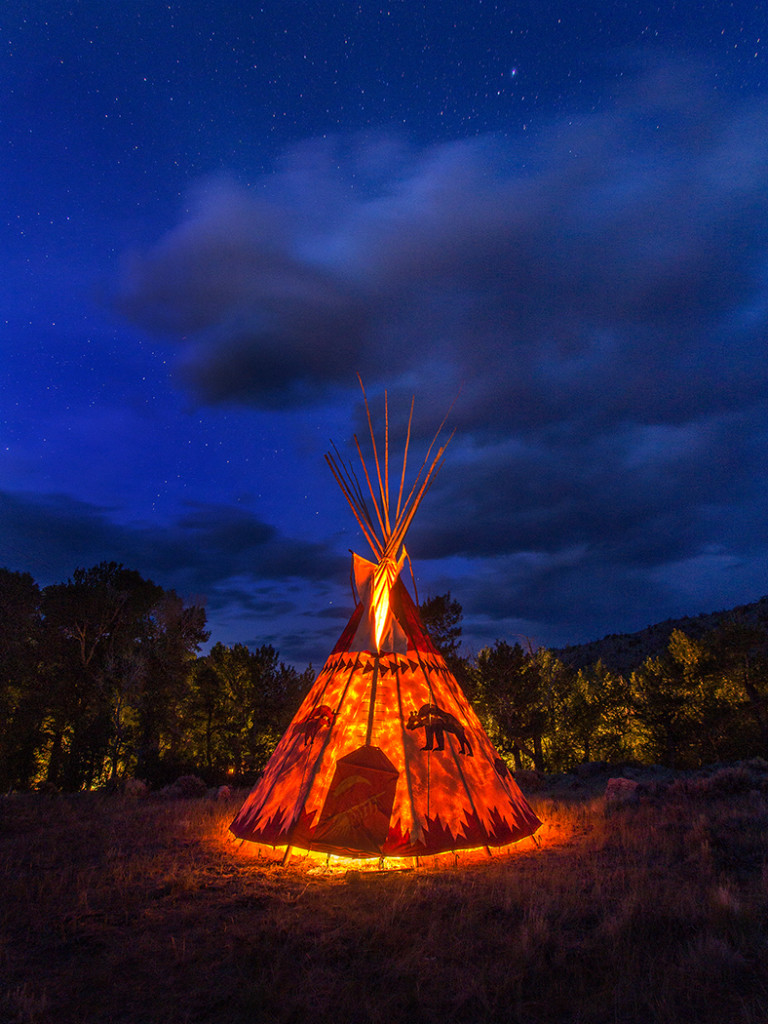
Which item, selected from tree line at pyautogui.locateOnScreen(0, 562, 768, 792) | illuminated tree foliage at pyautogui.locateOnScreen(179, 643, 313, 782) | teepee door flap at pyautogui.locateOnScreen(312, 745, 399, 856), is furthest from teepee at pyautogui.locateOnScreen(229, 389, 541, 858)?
illuminated tree foliage at pyautogui.locateOnScreen(179, 643, 313, 782)

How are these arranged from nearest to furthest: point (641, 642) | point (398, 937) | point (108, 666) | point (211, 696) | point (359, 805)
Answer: point (398, 937)
point (359, 805)
point (108, 666)
point (211, 696)
point (641, 642)

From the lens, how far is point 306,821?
7.19 metres

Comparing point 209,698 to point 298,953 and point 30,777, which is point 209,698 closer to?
point 30,777

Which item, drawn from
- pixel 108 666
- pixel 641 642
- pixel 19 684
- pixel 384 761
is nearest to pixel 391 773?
pixel 384 761

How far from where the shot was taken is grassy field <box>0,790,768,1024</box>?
3.36m

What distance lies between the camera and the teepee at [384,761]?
23.0 feet

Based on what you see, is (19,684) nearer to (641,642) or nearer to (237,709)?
(237,709)

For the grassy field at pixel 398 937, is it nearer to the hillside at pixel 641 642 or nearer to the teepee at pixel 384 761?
the teepee at pixel 384 761

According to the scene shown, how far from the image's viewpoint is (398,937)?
4.35 metres

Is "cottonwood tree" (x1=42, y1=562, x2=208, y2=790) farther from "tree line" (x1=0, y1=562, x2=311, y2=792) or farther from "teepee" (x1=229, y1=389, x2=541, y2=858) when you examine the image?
"teepee" (x1=229, y1=389, x2=541, y2=858)

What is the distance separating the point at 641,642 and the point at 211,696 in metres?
40.4

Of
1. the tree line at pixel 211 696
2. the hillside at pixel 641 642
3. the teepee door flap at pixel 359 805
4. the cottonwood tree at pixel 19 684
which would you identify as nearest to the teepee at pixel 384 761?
the teepee door flap at pixel 359 805

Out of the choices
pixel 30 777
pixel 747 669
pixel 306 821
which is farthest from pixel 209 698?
pixel 747 669

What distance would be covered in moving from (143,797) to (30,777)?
1253 cm
